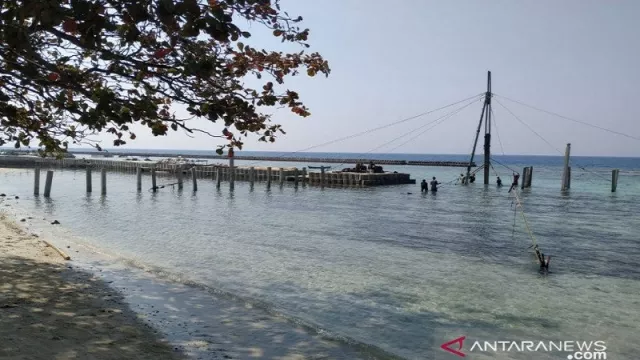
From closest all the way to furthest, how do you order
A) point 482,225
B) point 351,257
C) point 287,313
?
1. point 287,313
2. point 351,257
3. point 482,225

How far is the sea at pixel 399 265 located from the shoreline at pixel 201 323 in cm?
38

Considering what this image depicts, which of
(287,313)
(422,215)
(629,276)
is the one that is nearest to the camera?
(287,313)

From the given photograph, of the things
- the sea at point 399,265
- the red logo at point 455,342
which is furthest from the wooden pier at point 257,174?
the red logo at point 455,342

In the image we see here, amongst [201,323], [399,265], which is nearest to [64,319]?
[201,323]

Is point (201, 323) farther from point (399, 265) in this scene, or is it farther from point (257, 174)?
point (257, 174)

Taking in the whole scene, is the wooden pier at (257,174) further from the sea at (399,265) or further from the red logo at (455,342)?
the red logo at (455,342)

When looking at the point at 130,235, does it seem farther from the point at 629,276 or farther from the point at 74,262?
the point at 629,276

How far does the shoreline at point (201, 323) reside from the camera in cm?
730

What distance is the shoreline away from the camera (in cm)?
730

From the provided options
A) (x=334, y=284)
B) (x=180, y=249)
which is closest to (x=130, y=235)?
(x=180, y=249)

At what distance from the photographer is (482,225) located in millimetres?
26000

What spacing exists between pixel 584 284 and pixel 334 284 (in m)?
6.81

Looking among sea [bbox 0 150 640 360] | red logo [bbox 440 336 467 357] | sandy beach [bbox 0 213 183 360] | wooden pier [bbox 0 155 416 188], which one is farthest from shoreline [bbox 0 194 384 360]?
wooden pier [bbox 0 155 416 188]

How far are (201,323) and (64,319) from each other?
2109mm
